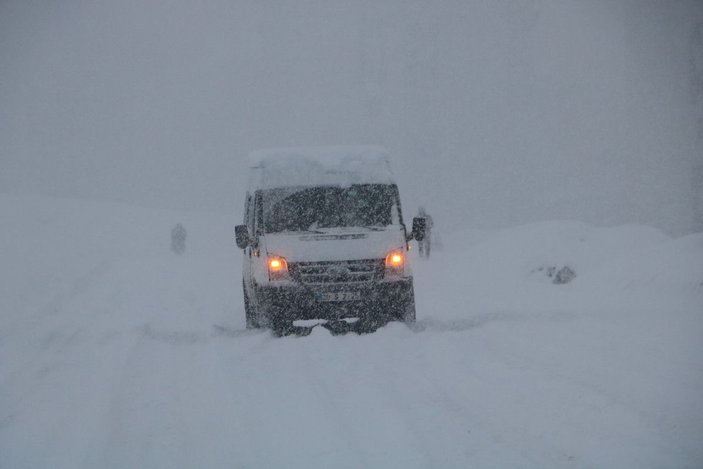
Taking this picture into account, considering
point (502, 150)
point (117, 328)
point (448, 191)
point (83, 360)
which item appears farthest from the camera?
point (502, 150)

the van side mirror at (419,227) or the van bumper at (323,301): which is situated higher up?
the van side mirror at (419,227)

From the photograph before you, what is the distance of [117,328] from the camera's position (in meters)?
10.2

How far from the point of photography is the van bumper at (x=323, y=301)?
9.20 m

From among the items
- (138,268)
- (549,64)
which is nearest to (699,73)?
(138,268)

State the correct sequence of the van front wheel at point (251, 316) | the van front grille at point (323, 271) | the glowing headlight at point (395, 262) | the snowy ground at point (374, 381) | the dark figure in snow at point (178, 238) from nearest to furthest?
the snowy ground at point (374, 381), the van front grille at point (323, 271), the glowing headlight at point (395, 262), the van front wheel at point (251, 316), the dark figure in snow at point (178, 238)

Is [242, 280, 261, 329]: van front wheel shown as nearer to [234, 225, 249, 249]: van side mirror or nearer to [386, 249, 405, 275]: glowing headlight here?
[234, 225, 249, 249]: van side mirror

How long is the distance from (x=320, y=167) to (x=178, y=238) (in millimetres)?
19601

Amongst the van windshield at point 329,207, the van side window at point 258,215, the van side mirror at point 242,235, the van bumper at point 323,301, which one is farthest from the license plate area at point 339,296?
the van side mirror at point 242,235

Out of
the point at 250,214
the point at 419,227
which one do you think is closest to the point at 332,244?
the point at 419,227

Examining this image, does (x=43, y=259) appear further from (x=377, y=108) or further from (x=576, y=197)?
(x=377, y=108)

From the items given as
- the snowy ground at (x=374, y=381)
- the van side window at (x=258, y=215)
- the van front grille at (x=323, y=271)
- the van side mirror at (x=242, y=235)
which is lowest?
the snowy ground at (x=374, y=381)

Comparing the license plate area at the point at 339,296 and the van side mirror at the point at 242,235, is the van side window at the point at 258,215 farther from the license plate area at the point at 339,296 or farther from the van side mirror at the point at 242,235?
the license plate area at the point at 339,296

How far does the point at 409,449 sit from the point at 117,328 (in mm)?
6739

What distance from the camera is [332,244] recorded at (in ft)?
30.4
